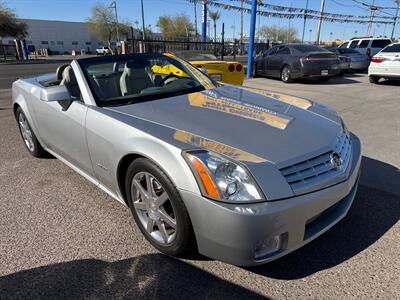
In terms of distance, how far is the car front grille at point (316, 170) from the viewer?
6.41ft

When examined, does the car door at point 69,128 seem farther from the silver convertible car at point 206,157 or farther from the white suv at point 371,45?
the white suv at point 371,45

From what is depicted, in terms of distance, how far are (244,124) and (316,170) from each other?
630mm

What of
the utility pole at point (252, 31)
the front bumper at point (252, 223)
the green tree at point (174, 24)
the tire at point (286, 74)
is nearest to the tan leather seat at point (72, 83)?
the front bumper at point (252, 223)

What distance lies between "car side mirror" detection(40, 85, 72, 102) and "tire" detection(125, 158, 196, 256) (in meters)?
1.05

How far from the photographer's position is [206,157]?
6.46 feet

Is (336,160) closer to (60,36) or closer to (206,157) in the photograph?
(206,157)

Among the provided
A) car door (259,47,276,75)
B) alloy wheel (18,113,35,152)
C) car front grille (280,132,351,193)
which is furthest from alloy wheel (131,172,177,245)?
car door (259,47,276,75)

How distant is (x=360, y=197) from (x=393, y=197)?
1.04 feet

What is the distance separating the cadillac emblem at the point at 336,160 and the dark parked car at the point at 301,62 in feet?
31.8

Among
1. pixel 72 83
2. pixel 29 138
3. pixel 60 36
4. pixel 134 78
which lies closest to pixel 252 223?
pixel 134 78

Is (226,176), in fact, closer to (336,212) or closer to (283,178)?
(283,178)

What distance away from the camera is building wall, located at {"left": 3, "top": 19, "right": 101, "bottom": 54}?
8119 cm

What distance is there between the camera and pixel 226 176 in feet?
6.28

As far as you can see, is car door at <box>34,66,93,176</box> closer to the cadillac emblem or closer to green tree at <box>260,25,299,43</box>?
the cadillac emblem
